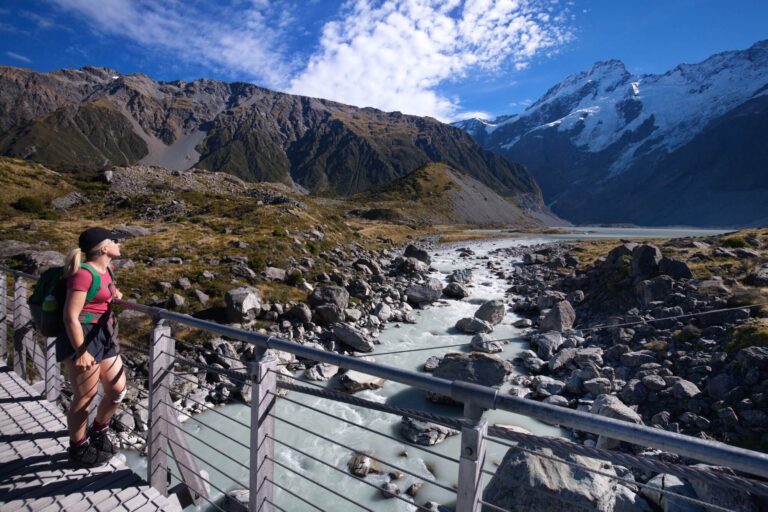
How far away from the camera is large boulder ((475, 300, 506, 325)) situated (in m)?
21.6

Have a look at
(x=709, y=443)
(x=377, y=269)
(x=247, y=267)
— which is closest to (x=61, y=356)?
(x=709, y=443)

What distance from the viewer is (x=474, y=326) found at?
66.5 feet

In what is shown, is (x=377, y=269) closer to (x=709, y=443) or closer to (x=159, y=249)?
(x=159, y=249)

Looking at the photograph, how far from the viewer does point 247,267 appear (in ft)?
77.7

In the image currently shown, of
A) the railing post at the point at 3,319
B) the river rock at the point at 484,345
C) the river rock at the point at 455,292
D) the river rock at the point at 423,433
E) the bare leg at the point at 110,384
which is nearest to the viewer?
the bare leg at the point at 110,384

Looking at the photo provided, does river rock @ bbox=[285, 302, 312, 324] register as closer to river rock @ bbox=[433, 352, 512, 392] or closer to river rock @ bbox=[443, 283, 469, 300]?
river rock @ bbox=[433, 352, 512, 392]

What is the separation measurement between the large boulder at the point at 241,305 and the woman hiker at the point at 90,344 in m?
12.8

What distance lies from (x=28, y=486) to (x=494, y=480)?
6.83 meters

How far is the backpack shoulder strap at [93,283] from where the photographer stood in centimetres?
447

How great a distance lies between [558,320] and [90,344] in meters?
19.1

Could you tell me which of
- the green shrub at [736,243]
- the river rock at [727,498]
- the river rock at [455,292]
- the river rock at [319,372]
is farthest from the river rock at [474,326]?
the green shrub at [736,243]

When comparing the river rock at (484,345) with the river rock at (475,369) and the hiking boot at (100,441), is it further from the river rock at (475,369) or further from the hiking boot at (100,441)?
the hiking boot at (100,441)

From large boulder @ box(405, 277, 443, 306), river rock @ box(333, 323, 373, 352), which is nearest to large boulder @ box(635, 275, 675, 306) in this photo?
large boulder @ box(405, 277, 443, 306)

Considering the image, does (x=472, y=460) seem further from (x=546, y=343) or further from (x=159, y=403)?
(x=546, y=343)
